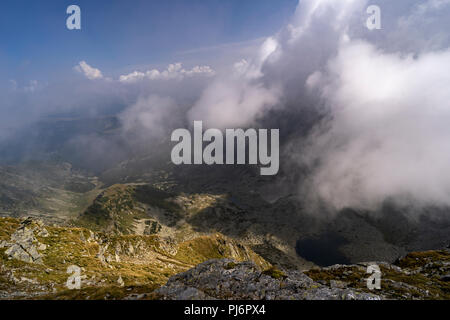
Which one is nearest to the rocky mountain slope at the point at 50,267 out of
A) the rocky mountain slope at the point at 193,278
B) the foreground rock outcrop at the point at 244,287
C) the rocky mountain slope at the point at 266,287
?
the rocky mountain slope at the point at 193,278

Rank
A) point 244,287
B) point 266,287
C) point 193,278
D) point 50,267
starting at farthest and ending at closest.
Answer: point 50,267 → point 193,278 → point 244,287 → point 266,287

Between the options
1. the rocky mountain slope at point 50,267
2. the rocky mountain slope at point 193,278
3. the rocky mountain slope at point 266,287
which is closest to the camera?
the rocky mountain slope at point 266,287

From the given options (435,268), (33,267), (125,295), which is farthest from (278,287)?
(33,267)

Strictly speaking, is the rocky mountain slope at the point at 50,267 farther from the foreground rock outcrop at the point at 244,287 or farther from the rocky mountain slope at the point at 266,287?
the rocky mountain slope at the point at 266,287

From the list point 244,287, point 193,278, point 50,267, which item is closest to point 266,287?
point 244,287

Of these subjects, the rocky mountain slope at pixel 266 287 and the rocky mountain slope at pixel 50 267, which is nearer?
the rocky mountain slope at pixel 266 287

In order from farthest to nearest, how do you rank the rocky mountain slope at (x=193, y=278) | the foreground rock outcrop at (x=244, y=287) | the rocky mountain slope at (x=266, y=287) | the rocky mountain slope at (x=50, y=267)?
1. the rocky mountain slope at (x=50, y=267)
2. the rocky mountain slope at (x=193, y=278)
3. the rocky mountain slope at (x=266, y=287)
4. the foreground rock outcrop at (x=244, y=287)

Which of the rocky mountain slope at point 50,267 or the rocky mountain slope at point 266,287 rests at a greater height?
the rocky mountain slope at point 266,287

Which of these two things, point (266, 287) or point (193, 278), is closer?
point (266, 287)

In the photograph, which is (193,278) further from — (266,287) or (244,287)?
(266,287)
